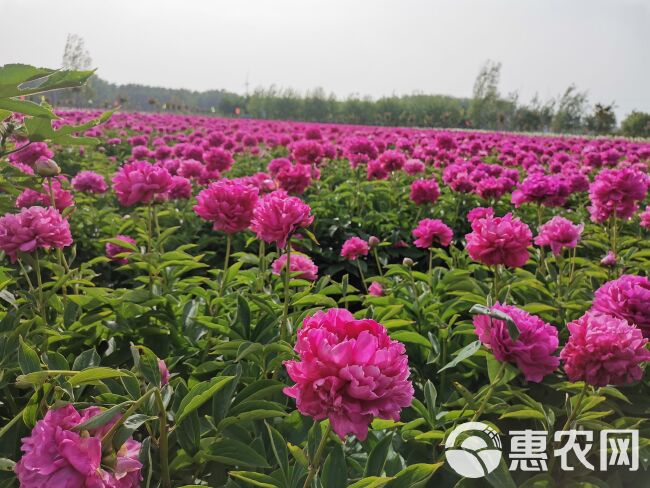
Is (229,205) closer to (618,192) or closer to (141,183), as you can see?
(141,183)

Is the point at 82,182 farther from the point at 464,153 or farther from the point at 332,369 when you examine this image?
the point at 464,153

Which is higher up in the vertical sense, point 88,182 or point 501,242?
point 501,242

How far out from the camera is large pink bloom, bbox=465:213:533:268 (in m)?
1.91

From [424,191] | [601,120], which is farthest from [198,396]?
[601,120]

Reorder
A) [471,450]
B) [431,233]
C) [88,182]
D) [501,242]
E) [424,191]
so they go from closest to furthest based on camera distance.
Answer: [471,450], [501,242], [431,233], [88,182], [424,191]

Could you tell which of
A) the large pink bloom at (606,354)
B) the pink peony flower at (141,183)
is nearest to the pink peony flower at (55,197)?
the pink peony flower at (141,183)

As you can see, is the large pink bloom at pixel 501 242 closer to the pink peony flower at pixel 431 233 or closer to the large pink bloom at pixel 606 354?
the large pink bloom at pixel 606 354

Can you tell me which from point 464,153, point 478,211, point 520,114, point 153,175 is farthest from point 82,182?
point 520,114

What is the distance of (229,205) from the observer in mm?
2072

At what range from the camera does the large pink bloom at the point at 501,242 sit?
6.28 ft

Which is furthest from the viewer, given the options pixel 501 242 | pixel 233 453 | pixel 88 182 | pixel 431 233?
pixel 88 182

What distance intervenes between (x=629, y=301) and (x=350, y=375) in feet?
3.76

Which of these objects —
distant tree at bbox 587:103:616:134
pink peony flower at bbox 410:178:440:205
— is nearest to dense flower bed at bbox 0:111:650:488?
pink peony flower at bbox 410:178:440:205

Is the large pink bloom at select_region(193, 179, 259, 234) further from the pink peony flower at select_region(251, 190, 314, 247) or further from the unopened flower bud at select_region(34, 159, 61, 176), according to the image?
the unopened flower bud at select_region(34, 159, 61, 176)
